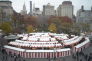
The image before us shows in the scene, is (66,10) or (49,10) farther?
(49,10)

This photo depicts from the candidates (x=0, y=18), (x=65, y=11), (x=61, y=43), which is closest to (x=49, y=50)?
(x=61, y=43)

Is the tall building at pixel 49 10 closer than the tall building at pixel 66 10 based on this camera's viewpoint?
No

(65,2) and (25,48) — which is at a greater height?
(65,2)

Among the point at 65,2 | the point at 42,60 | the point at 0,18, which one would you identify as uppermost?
the point at 65,2

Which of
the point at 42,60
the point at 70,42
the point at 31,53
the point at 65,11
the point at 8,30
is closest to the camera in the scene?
the point at 42,60

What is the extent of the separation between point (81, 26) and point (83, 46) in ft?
104

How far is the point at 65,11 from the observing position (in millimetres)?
112062

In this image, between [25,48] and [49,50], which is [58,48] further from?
[25,48]

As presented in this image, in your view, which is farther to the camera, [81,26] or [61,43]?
Answer: [81,26]

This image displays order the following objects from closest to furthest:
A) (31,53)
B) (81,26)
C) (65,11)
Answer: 1. (31,53)
2. (81,26)
3. (65,11)

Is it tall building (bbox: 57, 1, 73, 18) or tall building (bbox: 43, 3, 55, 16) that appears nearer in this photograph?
tall building (bbox: 57, 1, 73, 18)

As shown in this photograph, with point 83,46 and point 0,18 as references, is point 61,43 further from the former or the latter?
point 0,18

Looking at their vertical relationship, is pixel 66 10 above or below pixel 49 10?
below

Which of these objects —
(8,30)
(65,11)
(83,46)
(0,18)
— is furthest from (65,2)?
(83,46)
